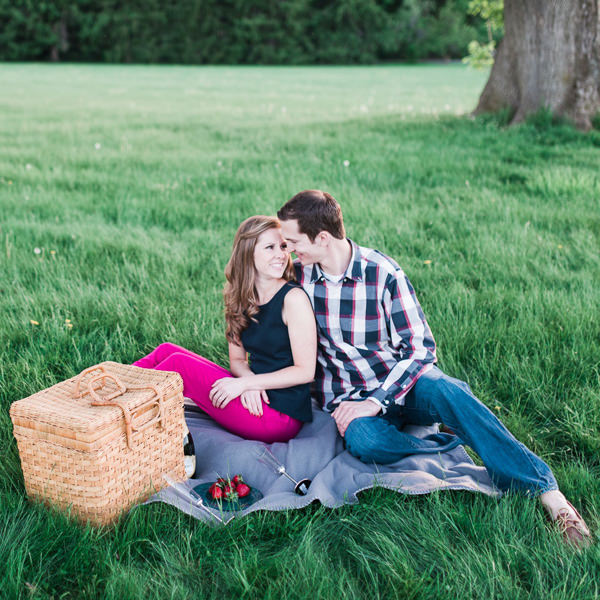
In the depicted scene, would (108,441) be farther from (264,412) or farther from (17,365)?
(17,365)

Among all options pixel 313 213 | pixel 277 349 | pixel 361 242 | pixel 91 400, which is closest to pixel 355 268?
pixel 313 213

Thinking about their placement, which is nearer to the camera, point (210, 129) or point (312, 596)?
point (312, 596)

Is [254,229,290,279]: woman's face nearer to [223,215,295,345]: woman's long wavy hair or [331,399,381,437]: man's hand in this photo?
[223,215,295,345]: woman's long wavy hair

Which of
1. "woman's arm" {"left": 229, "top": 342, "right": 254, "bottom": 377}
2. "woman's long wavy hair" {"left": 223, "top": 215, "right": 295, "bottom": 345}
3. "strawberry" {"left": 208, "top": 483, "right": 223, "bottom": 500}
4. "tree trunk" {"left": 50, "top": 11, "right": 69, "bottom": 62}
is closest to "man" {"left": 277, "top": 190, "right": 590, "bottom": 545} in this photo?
"woman's long wavy hair" {"left": 223, "top": 215, "right": 295, "bottom": 345}

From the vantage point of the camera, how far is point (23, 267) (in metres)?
5.20

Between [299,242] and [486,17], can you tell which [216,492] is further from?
[486,17]

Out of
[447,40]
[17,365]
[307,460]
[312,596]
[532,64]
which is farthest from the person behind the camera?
[447,40]

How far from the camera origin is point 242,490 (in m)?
Answer: 2.80

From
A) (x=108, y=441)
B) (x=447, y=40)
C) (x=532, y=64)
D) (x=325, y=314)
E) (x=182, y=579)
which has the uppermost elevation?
(x=447, y=40)

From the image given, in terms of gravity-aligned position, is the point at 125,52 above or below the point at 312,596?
above

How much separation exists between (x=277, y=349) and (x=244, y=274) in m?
0.42

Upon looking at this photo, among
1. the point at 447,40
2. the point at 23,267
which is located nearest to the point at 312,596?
the point at 23,267

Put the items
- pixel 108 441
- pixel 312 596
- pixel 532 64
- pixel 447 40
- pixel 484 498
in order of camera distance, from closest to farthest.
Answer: pixel 312 596, pixel 108 441, pixel 484 498, pixel 532 64, pixel 447 40

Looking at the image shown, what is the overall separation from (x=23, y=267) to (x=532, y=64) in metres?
7.90
